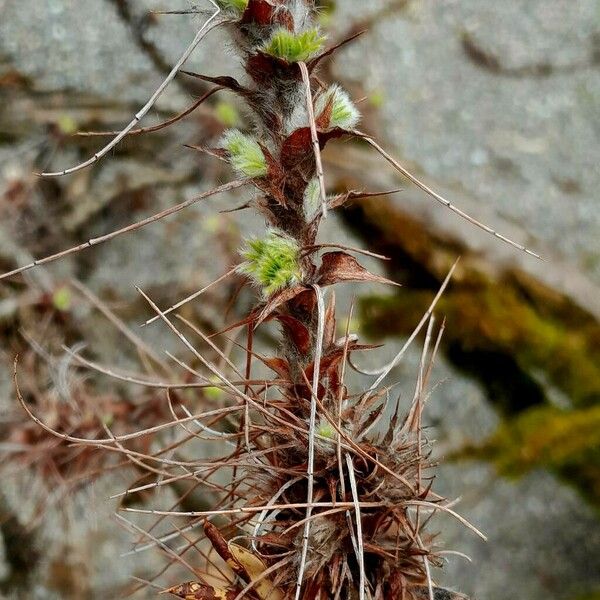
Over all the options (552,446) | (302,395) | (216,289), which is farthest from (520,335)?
(302,395)

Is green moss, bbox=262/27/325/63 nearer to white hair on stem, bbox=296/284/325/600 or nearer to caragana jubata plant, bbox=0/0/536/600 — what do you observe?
caragana jubata plant, bbox=0/0/536/600

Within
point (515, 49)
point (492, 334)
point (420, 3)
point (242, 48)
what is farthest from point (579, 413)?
point (242, 48)

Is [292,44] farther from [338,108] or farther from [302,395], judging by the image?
[302,395]

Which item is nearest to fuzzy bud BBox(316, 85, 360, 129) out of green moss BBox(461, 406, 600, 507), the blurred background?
the blurred background

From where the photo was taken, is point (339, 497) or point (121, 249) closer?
point (339, 497)

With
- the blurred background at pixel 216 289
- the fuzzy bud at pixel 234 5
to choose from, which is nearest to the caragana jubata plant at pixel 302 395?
the fuzzy bud at pixel 234 5

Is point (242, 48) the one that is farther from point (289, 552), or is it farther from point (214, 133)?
point (214, 133)
